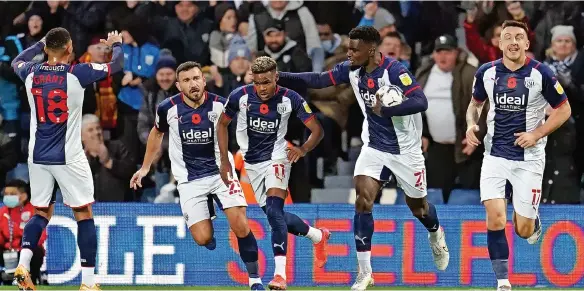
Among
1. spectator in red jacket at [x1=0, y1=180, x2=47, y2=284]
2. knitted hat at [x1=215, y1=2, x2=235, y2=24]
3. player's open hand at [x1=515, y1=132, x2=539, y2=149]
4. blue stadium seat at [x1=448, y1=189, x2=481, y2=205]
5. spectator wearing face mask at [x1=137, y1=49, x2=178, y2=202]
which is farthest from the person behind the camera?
knitted hat at [x1=215, y1=2, x2=235, y2=24]

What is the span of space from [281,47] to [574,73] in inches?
148

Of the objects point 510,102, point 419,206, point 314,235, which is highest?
point 510,102

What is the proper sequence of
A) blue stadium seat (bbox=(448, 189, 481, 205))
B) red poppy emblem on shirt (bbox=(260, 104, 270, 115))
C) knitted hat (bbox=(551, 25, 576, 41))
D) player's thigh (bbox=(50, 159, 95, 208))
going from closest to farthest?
1. player's thigh (bbox=(50, 159, 95, 208))
2. red poppy emblem on shirt (bbox=(260, 104, 270, 115))
3. blue stadium seat (bbox=(448, 189, 481, 205))
4. knitted hat (bbox=(551, 25, 576, 41))

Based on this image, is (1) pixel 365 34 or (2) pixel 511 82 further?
(1) pixel 365 34

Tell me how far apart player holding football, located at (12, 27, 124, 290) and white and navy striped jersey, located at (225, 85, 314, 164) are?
1366 millimetres

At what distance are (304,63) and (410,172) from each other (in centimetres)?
408

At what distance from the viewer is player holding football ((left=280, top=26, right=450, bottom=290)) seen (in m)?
13.3

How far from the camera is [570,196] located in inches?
664

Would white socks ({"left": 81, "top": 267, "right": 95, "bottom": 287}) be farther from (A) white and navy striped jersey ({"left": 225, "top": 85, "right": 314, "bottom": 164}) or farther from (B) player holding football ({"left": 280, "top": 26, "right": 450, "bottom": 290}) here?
(B) player holding football ({"left": 280, "top": 26, "right": 450, "bottom": 290})

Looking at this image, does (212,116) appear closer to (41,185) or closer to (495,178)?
(41,185)

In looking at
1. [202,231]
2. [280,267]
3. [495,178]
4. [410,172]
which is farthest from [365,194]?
[202,231]

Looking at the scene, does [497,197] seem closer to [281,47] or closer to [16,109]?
[281,47]

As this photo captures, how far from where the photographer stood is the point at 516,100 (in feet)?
43.1

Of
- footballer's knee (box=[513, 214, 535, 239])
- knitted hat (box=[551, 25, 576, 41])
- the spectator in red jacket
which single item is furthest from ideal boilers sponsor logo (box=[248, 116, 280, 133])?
knitted hat (box=[551, 25, 576, 41])
